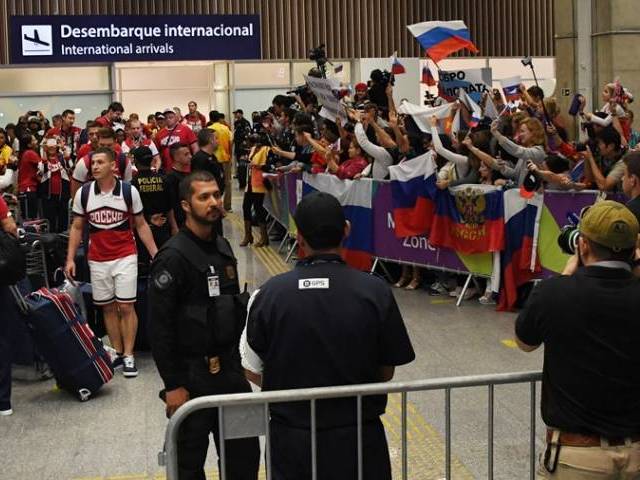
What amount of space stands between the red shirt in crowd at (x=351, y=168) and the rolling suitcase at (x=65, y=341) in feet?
17.0

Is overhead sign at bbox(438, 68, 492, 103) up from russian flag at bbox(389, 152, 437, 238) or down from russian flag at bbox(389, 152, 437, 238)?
up

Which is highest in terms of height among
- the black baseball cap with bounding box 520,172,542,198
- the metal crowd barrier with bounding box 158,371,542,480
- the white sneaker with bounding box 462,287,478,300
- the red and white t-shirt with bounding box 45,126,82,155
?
the red and white t-shirt with bounding box 45,126,82,155

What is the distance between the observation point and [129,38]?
2658 centimetres

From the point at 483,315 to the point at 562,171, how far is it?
5.17ft

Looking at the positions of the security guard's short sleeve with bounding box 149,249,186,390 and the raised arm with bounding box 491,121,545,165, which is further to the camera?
the raised arm with bounding box 491,121,545,165

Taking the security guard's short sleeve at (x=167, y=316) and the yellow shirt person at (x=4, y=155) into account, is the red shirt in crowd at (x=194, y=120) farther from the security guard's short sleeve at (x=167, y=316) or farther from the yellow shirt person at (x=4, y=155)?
the security guard's short sleeve at (x=167, y=316)

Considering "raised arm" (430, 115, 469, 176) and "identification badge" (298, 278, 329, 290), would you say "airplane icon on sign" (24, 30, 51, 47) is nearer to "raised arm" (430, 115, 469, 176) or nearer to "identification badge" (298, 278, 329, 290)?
"raised arm" (430, 115, 469, 176)

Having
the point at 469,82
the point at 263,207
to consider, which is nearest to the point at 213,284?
the point at 469,82

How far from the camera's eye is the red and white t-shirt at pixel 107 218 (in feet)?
25.9

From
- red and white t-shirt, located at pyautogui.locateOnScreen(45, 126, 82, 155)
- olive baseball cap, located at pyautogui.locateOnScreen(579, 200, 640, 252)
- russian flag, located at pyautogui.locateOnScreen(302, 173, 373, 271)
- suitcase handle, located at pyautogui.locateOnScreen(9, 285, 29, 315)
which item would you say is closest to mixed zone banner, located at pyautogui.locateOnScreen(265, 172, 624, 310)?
russian flag, located at pyautogui.locateOnScreen(302, 173, 373, 271)

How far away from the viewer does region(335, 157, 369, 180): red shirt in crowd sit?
39.5ft

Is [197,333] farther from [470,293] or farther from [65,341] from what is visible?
[470,293]

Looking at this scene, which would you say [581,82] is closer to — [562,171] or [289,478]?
[562,171]

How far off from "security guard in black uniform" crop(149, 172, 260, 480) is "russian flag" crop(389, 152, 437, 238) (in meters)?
6.35
